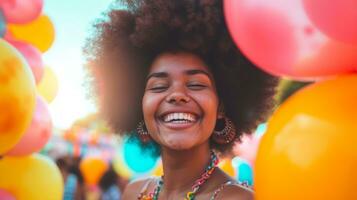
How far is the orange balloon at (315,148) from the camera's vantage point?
1161mm

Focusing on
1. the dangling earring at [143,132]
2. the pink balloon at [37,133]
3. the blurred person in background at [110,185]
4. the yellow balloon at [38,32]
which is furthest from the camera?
the blurred person in background at [110,185]

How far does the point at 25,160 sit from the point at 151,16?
3.65 ft

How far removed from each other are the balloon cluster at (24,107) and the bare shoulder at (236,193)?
87cm

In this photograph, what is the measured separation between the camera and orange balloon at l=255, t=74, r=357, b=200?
1161 mm

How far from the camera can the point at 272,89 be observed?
2.19 m

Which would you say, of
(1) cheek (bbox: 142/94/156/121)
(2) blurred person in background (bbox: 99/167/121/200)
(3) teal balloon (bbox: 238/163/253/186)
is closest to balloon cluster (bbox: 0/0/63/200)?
(1) cheek (bbox: 142/94/156/121)

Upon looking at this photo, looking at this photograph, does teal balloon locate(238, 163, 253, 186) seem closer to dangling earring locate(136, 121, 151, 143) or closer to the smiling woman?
the smiling woman

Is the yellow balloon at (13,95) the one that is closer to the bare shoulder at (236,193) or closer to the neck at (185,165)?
the neck at (185,165)

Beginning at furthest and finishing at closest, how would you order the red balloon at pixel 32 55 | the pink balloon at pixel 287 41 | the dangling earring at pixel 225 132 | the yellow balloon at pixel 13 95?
the red balloon at pixel 32 55 → the dangling earring at pixel 225 132 → the yellow balloon at pixel 13 95 → the pink balloon at pixel 287 41

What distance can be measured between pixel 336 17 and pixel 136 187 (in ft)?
4.77

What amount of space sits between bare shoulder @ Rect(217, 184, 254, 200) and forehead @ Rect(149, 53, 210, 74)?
0.45 meters

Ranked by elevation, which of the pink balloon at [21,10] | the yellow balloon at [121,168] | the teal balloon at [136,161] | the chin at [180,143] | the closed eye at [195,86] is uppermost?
the pink balloon at [21,10]

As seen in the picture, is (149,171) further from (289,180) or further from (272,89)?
(289,180)

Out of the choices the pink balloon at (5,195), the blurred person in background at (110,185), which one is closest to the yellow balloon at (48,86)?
the pink balloon at (5,195)
